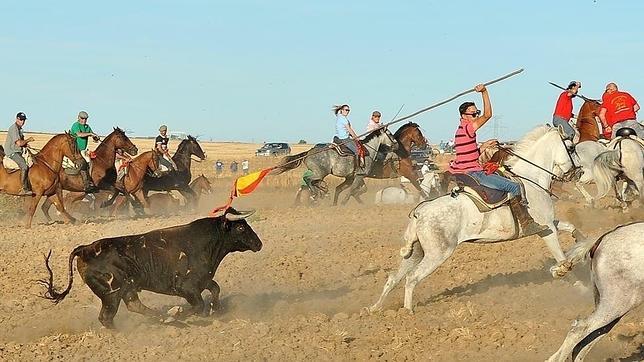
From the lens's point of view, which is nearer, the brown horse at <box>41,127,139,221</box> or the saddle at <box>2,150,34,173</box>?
the saddle at <box>2,150,34,173</box>

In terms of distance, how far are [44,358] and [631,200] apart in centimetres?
1242

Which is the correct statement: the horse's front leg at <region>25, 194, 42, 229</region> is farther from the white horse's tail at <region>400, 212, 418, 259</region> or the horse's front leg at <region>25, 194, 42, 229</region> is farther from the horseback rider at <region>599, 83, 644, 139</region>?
the horseback rider at <region>599, 83, 644, 139</region>

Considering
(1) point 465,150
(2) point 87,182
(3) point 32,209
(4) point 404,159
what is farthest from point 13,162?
(1) point 465,150

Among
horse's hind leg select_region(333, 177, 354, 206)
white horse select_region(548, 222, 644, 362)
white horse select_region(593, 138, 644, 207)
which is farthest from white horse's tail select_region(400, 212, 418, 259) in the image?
horse's hind leg select_region(333, 177, 354, 206)

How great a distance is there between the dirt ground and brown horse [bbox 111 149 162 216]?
5.09m

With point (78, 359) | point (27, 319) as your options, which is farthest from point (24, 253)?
point (78, 359)

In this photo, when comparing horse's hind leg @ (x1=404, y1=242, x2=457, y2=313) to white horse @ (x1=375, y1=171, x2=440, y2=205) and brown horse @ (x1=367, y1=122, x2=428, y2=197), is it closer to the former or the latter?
brown horse @ (x1=367, y1=122, x2=428, y2=197)

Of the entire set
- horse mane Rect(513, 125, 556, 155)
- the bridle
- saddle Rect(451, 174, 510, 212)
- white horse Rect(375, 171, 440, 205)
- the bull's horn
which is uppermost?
horse mane Rect(513, 125, 556, 155)

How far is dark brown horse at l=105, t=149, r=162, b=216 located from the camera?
21.3 metres

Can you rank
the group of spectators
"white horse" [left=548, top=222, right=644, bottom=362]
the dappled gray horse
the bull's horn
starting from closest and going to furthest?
"white horse" [left=548, top=222, right=644, bottom=362] < the bull's horn < the dappled gray horse < the group of spectators

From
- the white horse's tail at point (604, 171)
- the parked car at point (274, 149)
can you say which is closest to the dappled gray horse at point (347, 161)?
the white horse's tail at point (604, 171)

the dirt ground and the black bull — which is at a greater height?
the black bull

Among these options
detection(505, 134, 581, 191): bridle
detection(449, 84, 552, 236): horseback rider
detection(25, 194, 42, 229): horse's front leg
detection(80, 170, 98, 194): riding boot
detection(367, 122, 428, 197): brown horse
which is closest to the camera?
detection(449, 84, 552, 236): horseback rider

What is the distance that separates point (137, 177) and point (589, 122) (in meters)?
10.8
